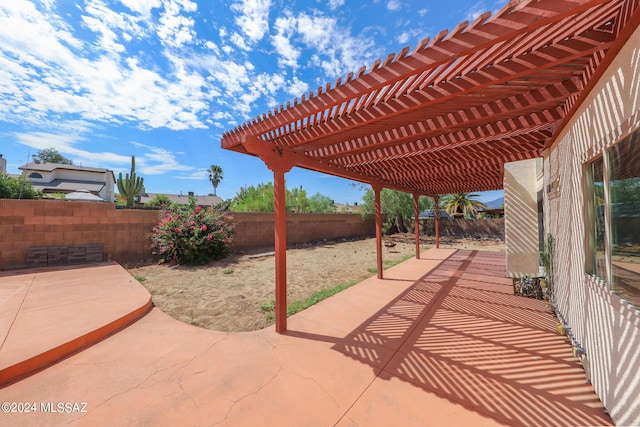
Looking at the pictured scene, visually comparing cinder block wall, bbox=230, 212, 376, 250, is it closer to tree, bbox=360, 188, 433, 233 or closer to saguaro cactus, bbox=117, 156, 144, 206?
tree, bbox=360, 188, 433, 233

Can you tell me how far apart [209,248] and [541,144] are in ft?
31.0

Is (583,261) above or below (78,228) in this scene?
below

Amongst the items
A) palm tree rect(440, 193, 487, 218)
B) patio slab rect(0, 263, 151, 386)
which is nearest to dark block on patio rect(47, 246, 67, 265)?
patio slab rect(0, 263, 151, 386)

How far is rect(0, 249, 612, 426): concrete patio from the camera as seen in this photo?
1962 mm

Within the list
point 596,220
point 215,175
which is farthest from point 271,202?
point 215,175

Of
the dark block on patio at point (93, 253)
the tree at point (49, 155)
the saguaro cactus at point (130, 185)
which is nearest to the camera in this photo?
the dark block on patio at point (93, 253)

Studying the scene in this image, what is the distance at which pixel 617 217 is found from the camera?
1896 mm

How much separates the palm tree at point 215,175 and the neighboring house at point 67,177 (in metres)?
17.7

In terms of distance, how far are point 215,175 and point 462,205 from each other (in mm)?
43661

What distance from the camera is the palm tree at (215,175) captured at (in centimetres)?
4625

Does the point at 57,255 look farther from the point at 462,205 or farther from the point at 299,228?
the point at 462,205

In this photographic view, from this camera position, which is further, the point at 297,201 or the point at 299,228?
the point at 297,201

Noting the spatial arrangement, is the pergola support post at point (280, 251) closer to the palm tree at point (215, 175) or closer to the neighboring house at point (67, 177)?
the neighboring house at point (67, 177)

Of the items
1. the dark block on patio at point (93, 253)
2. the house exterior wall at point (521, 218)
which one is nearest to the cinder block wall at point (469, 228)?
the house exterior wall at point (521, 218)
